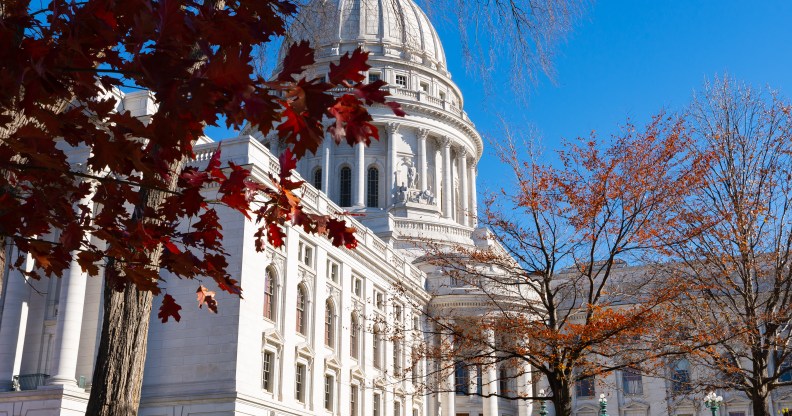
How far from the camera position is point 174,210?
6461 mm

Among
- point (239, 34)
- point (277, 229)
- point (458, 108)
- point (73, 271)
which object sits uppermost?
point (458, 108)

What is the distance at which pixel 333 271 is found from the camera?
44.8m

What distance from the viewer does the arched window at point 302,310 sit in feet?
132

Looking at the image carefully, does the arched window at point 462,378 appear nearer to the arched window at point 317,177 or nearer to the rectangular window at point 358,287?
the rectangular window at point 358,287

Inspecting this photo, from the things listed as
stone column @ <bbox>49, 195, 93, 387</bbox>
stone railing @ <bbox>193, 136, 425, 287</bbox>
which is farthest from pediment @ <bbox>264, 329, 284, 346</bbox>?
stone column @ <bbox>49, 195, 93, 387</bbox>

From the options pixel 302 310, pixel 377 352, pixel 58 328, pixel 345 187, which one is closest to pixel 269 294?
pixel 302 310

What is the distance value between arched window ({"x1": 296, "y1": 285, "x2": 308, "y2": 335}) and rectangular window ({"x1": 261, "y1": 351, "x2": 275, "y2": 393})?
3.31 meters

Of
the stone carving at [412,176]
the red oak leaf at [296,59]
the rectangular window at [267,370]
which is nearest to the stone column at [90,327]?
the rectangular window at [267,370]

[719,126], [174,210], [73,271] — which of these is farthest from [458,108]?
[174,210]

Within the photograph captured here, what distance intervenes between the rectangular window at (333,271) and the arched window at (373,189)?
1154 inches

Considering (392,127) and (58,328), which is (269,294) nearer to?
(58,328)

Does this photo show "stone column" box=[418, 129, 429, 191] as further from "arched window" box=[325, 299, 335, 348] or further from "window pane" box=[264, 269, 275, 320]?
"window pane" box=[264, 269, 275, 320]

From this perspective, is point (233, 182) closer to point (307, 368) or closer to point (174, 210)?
point (174, 210)

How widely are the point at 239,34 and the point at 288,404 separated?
33659mm
